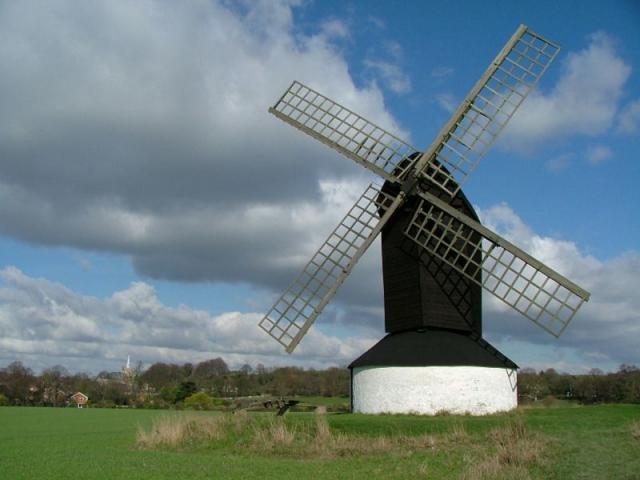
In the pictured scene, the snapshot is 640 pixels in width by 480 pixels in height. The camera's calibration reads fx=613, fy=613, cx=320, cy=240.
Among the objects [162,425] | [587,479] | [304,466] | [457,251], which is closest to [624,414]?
[457,251]

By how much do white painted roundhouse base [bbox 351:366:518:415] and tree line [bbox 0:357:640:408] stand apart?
2158 cm

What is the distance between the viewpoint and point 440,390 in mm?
18703

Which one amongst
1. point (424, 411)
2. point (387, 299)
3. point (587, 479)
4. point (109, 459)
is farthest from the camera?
point (387, 299)

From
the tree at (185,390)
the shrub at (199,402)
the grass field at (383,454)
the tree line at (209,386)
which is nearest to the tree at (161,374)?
the tree line at (209,386)

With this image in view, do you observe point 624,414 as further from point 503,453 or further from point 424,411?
point 503,453

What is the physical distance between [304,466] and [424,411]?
7050mm

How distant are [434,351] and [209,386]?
5363 centimetres

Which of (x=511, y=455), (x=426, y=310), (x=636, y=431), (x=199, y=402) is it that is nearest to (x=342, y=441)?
(x=511, y=455)

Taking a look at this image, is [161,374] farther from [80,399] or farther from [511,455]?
[511,455]

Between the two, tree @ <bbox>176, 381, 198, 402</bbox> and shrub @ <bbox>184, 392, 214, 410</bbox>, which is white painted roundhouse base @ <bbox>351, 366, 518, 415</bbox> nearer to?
shrub @ <bbox>184, 392, 214, 410</bbox>

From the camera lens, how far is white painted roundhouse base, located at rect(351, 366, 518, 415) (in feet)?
61.3

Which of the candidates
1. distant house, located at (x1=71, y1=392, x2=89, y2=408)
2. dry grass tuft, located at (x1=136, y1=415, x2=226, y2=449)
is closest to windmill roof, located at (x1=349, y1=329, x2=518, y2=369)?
dry grass tuft, located at (x1=136, y1=415, x2=226, y2=449)

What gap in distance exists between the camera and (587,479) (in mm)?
9602

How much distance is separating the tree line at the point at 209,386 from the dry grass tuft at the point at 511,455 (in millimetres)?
27561
